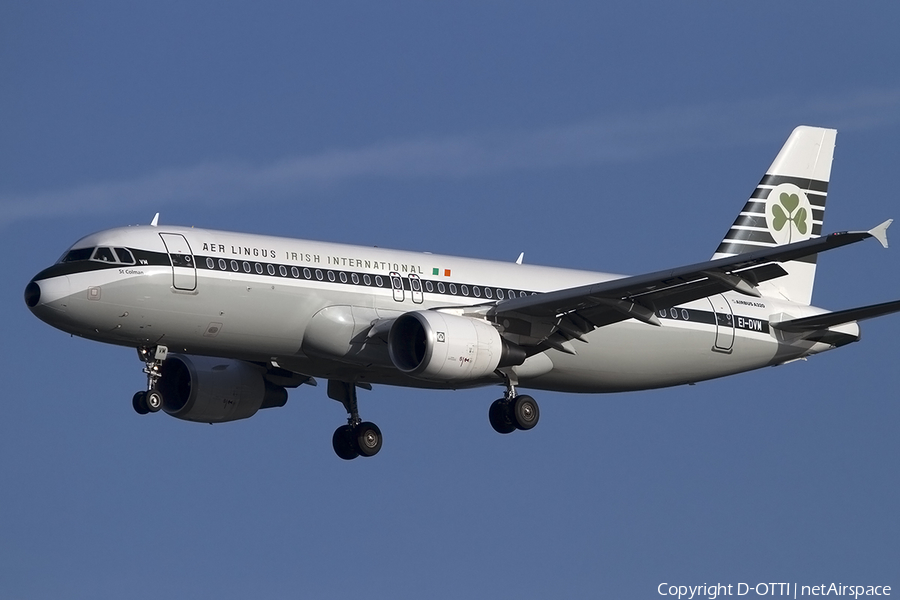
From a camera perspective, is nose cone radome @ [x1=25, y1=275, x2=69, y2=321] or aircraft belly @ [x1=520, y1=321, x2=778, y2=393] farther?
aircraft belly @ [x1=520, y1=321, x2=778, y2=393]

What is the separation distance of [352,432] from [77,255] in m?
11.8

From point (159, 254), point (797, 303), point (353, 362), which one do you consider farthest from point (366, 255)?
point (797, 303)

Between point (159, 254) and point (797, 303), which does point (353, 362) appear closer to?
point (159, 254)

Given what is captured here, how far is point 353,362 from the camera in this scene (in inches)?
1676

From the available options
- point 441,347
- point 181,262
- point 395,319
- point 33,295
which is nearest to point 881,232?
point 441,347

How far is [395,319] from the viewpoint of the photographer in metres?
42.3

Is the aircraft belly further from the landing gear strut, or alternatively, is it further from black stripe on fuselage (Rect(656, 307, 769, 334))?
the landing gear strut

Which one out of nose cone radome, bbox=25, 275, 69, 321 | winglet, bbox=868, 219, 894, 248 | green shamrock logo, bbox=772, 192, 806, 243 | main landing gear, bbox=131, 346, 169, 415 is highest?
green shamrock logo, bbox=772, 192, 806, 243

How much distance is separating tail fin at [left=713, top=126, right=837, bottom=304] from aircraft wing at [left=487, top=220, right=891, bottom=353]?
8.92 meters

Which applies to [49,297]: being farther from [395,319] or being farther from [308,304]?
[395,319]

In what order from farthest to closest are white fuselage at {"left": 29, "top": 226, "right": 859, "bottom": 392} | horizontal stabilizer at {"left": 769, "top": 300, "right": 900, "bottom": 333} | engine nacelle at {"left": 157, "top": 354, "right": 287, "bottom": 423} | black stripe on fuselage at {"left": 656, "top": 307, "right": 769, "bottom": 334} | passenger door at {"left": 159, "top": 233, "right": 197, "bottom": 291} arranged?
1. black stripe on fuselage at {"left": 656, "top": 307, "right": 769, "bottom": 334}
2. engine nacelle at {"left": 157, "top": 354, "right": 287, "bottom": 423}
3. horizontal stabilizer at {"left": 769, "top": 300, "right": 900, "bottom": 333}
4. passenger door at {"left": 159, "top": 233, "right": 197, "bottom": 291}
5. white fuselage at {"left": 29, "top": 226, "right": 859, "bottom": 392}

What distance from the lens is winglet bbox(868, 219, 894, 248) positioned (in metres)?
36.7

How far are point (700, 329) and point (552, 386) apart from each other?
526 centimetres

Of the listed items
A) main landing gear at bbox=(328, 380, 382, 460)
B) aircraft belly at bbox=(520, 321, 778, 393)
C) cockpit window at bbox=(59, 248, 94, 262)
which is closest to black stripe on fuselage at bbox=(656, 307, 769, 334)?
aircraft belly at bbox=(520, 321, 778, 393)
